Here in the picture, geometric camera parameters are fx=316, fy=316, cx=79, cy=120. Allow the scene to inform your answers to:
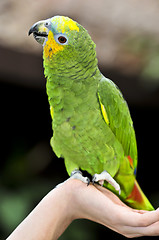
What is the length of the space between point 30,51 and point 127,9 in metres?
0.40

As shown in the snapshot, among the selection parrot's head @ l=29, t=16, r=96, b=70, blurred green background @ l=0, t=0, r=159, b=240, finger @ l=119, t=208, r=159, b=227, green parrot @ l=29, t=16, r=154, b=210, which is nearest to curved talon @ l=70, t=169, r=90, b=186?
green parrot @ l=29, t=16, r=154, b=210

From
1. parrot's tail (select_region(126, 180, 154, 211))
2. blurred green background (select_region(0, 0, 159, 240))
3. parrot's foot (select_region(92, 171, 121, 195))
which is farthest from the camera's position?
blurred green background (select_region(0, 0, 159, 240))

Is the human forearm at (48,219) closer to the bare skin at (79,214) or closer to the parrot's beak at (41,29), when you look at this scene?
the bare skin at (79,214)

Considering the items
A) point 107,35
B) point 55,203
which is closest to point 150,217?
point 55,203

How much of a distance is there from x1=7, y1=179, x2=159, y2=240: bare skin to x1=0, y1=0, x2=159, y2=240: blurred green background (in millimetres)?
612

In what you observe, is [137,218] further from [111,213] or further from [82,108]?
[82,108]

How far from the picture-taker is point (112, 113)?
689mm

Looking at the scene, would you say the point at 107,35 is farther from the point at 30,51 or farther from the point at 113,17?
the point at 30,51

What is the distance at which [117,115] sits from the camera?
2.31 feet

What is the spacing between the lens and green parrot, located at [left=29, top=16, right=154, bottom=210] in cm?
61

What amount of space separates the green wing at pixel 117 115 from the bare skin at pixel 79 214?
0.13 meters

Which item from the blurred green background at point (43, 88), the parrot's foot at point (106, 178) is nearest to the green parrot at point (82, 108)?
the parrot's foot at point (106, 178)

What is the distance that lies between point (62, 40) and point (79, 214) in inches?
13.8

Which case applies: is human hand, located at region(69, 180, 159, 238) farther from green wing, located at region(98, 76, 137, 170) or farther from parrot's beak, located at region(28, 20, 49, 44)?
parrot's beak, located at region(28, 20, 49, 44)
